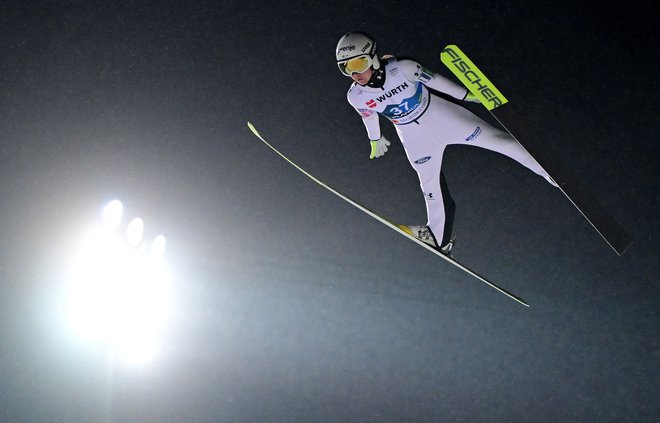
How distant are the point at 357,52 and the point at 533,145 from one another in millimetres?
873

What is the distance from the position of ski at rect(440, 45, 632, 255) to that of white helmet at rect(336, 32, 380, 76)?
0.99 feet

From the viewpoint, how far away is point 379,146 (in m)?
4.56

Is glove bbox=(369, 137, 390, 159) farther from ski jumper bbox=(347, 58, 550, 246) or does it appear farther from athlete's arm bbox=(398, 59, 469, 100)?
athlete's arm bbox=(398, 59, 469, 100)

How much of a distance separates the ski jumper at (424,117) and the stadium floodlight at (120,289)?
4.77 ft

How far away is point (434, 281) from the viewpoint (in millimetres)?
4922

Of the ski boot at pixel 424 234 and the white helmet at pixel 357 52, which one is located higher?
the white helmet at pixel 357 52

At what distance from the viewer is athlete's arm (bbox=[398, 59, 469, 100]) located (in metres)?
4.16

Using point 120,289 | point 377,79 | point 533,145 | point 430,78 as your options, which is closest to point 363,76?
point 377,79

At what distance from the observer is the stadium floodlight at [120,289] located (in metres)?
5.05

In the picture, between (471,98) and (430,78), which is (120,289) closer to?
(430,78)

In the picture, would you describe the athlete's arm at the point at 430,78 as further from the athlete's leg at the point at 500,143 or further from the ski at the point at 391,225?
the ski at the point at 391,225

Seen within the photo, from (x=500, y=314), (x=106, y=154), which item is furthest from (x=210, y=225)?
(x=500, y=314)

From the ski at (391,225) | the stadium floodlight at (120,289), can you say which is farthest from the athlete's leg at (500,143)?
the stadium floodlight at (120,289)

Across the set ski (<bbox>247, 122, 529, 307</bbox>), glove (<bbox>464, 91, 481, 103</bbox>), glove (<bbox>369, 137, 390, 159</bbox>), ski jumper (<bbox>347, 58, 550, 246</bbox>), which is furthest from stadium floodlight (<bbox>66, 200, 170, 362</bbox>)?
glove (<bbox>464, 91, 481, 103</bbox>)
